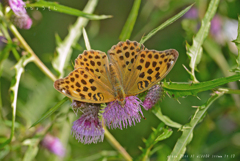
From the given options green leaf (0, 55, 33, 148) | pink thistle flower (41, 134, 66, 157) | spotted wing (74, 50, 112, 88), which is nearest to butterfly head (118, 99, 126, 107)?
spotted wing (74, 50, 112, 88)

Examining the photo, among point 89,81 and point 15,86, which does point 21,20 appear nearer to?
point 15,86

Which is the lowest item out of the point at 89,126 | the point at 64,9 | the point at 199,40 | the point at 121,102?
the point at 89,126

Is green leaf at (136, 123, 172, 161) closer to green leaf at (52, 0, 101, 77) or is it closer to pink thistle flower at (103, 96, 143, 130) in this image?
pink thistle flower at (103, 96, 143, 130)

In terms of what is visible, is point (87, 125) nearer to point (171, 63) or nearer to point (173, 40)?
point (171, 63)

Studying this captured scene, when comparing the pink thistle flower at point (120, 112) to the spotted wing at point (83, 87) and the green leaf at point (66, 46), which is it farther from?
the green leaf at point (66, 46)

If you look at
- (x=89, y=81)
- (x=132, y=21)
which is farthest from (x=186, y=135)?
(x=132, y=21)
